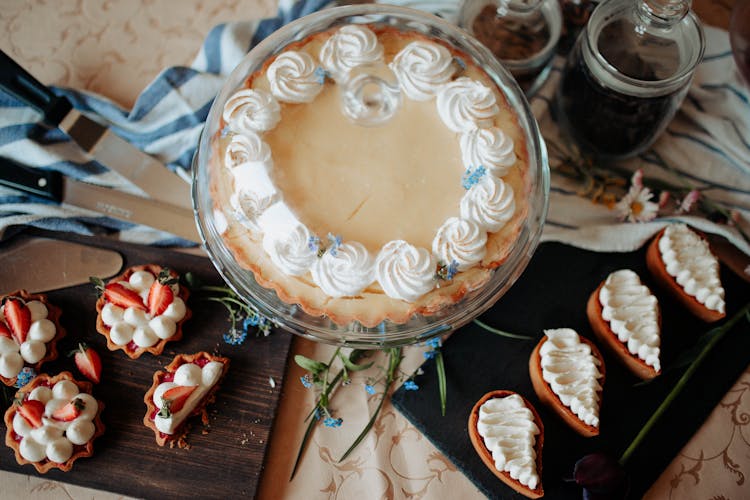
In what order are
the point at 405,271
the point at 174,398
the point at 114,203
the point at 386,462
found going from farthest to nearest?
the point at 114,203 → the point at 386,462 → the point at 174,398 → the point at 405,271

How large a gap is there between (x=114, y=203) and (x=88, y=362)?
372 millimetres

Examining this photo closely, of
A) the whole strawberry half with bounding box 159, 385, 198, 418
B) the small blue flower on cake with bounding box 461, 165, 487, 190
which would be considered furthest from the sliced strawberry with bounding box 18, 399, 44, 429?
the small blue flower on cake with bounding box 461, 165, 487, 190

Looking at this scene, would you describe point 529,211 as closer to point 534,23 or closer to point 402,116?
point 402,116

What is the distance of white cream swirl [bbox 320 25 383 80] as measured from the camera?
1354mm

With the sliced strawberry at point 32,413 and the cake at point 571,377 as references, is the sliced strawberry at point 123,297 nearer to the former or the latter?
the sliced strawberry at point 32,413

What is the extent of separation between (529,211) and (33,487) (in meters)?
1.17

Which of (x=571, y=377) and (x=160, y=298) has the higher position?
(x=160, y=298)

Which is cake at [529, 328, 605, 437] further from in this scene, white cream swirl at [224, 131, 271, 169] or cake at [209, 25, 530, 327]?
white cream swirl at [224, 131, 271, 169]

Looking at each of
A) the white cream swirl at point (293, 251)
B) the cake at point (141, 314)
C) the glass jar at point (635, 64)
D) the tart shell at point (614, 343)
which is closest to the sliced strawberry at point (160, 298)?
the cake at point (141, 314)

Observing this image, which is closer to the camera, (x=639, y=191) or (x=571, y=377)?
(x=571, y=377)

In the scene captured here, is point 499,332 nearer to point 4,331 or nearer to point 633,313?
point 633,313

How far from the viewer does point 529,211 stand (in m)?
1.35

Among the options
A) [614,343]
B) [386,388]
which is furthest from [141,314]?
[614,343]

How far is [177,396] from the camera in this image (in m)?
1.34
